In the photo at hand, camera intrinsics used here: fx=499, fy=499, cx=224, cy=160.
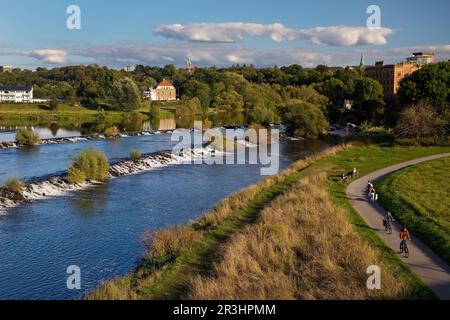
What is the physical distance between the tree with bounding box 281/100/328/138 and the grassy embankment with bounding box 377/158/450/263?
31.0 meters

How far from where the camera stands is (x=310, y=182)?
32.0m

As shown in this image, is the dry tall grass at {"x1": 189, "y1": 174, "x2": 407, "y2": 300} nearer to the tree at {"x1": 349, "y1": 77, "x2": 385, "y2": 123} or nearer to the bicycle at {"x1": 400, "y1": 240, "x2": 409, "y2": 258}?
the bicycle at {"x1": 400, "y1": 240, "x2": 409, "y2": 258}

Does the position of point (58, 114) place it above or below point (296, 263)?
above

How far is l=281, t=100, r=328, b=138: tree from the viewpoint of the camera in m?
69.8

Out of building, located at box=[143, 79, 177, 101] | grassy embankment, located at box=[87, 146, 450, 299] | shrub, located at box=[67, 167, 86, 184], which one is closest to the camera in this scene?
grassy embankment, located at box=[87, 146, 450, 299]

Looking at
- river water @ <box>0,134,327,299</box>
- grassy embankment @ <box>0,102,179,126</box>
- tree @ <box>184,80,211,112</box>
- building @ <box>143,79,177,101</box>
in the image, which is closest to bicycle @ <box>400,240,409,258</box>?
river water @ <box>0,134,327,299</box>

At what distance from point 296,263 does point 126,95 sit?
9033 cm

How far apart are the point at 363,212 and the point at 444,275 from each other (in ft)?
29.5

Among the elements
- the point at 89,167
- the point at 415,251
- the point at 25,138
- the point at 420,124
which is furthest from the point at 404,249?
the point at 25,138

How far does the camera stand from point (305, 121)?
69750 mm

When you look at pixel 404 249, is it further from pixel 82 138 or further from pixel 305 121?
pixel 305 121
